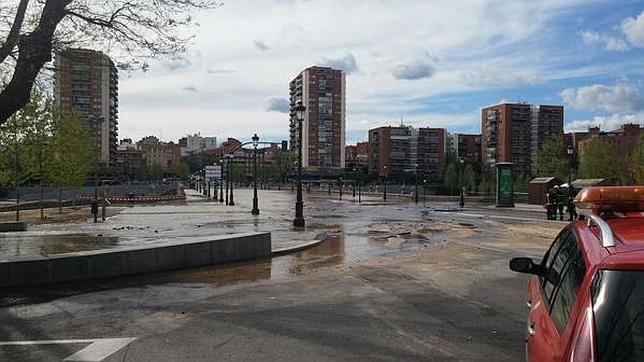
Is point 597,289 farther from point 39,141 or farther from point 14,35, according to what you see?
point 39,141

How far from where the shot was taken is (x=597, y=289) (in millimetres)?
3000

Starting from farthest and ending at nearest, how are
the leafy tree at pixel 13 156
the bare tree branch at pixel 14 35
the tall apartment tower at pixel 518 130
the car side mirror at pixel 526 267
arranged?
the tall apartment tower at pixel 518 130 → the leafy tree at pixel 13 156 → the bare tree branch at pixel 14 35 → the car side mirror at pixel 526 267

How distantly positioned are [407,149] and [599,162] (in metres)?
119

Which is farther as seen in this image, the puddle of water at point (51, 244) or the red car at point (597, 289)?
the puddle of water at point (51, 244)

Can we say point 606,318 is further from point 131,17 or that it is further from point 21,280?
point 131,17

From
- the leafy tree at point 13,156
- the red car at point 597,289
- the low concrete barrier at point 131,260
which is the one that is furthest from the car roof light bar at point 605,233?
the leafy tree at point 13,156

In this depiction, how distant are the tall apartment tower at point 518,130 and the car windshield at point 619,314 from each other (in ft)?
487

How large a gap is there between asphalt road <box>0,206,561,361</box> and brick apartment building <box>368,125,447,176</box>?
16431cm

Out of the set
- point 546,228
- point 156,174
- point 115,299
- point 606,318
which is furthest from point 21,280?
point 156,174

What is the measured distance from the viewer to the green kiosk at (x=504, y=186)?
47.6m

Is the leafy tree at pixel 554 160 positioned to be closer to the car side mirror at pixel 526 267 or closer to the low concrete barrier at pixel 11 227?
the low concrete barrier at pixel 11 227

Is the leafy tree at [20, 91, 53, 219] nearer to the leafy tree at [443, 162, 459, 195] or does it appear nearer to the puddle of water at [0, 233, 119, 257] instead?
the puddle of water at [0, 233, 119, 257]

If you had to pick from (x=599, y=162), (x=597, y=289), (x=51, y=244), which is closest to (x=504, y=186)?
(x=599, y=162)

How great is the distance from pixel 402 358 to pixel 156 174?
19409 centimetres
